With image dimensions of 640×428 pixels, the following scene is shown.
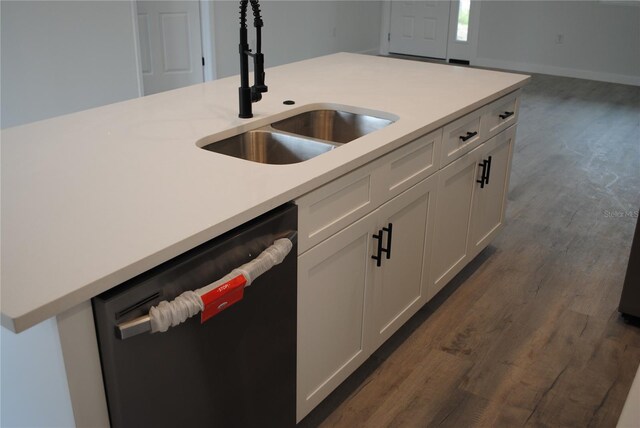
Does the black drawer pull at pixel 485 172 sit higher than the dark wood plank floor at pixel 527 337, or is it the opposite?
the black drawer pull at pixel 485 172

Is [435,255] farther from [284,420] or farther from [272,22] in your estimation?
[272,22]

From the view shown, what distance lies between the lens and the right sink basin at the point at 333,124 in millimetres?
Result: 2326

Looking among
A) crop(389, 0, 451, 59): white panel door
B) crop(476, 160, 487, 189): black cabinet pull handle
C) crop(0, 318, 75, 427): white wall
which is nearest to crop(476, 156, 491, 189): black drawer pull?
crop(476, 160, 487, 189): black cabinet pull handle

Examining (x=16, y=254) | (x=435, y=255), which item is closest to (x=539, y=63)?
(x=435, y=255)

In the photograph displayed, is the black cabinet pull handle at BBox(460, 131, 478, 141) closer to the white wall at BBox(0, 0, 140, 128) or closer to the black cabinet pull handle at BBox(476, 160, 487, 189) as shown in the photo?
the black cabinet pull handle at BBox(476, 160, 487, 189)

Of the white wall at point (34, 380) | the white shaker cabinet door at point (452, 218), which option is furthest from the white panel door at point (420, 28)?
the white wall at point (34, 380)

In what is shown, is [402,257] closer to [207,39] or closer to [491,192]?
→ [491,192]

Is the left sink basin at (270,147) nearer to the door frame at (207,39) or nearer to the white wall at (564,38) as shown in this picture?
the door frame at (207,39)

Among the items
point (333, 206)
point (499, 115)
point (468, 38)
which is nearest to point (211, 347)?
point (333, 206)

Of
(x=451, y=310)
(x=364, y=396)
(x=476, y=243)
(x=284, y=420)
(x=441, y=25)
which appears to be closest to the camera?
(x=284, y=420)

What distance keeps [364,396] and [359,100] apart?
1.05m

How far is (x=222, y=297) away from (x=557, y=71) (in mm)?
7073

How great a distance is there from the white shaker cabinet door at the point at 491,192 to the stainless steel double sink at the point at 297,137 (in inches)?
26.6

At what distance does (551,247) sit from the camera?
3.44m
